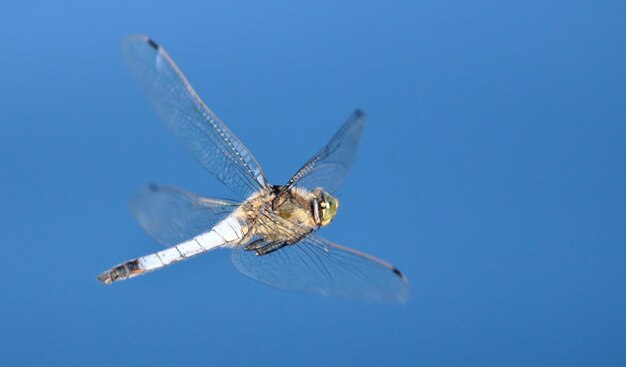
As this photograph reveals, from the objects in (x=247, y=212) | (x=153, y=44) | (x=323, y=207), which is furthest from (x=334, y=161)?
(x=153, y=44)

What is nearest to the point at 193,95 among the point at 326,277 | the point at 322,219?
the point at 322,219

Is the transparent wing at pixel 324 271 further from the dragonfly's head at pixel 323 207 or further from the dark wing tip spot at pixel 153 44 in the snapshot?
the dark wing tip spot at pixel 153 44

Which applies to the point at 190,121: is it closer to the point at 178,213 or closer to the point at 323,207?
the point at 178,213

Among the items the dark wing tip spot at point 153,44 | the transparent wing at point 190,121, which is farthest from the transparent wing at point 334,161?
the dark wing tip spot at point 153,44

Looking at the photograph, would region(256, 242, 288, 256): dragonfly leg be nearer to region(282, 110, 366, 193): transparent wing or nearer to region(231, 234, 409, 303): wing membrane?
region(231, 234, 409, 303): wing membrane

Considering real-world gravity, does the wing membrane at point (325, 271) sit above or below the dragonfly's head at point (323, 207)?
below

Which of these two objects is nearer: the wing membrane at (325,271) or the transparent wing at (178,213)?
the wing membrane at (325,271)
